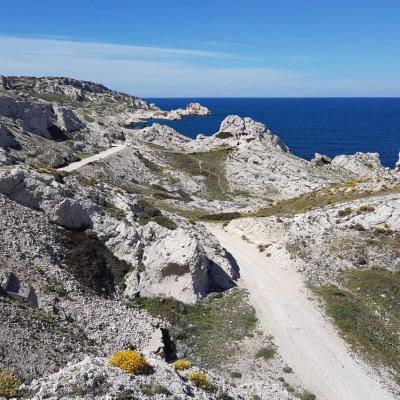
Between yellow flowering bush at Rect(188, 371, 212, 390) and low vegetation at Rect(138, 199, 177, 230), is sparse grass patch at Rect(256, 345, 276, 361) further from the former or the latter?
low vegetation at Rect(138, 199, 177, 230)

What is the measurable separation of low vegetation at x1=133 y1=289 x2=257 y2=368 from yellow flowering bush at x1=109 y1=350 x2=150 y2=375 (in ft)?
33.8

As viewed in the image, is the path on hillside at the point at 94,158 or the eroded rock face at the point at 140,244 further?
the path on hillside at the point at 94,158

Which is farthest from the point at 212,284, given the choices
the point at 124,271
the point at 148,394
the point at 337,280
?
the point at 148,394

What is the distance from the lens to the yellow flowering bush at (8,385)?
57.7 feet

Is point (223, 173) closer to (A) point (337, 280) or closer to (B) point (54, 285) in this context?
(A) point (337, 280)

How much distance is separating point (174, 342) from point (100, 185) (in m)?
28.1

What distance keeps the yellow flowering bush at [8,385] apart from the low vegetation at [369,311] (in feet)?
71.0

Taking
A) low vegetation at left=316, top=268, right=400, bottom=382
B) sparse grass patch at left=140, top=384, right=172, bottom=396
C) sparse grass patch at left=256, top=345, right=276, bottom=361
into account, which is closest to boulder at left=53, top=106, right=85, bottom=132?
low vegetation at left=316, top=268, right=400, bottom=382

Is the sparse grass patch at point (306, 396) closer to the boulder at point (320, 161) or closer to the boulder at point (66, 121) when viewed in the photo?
the boulder at point (320, 161)

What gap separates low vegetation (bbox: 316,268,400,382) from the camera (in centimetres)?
3148

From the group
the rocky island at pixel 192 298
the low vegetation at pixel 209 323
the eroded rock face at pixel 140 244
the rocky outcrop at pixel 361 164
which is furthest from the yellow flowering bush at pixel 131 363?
the rocky outcrop at pixel 361 164

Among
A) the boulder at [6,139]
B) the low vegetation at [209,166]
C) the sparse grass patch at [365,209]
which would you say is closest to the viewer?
the sparse grass patch at [365,209]

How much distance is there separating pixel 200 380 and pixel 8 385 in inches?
311

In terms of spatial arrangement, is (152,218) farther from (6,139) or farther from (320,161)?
(320,161)
